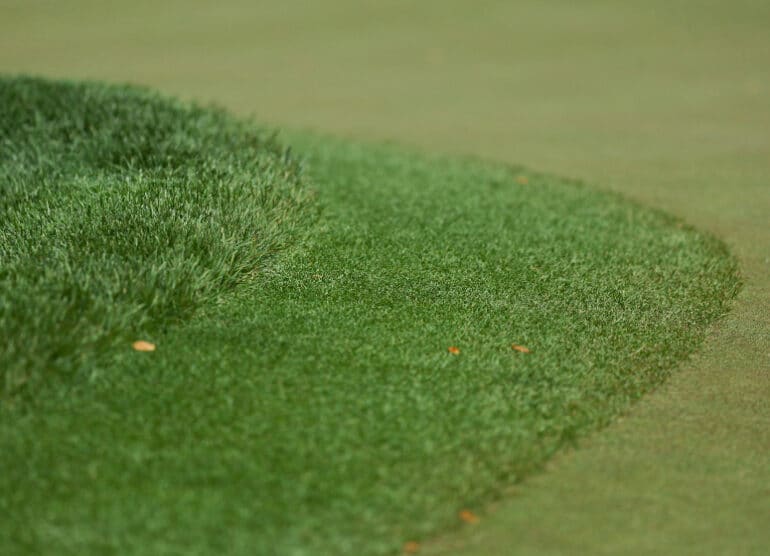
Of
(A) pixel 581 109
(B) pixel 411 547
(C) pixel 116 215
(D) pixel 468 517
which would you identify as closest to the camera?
(B) pixel 411 547

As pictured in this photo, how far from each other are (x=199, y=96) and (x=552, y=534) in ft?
24.1

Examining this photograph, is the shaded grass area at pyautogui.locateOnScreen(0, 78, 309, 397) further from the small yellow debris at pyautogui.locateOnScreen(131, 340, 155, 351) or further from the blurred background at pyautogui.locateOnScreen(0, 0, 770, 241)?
the blurred background at pyautogui.locateOnScreen(0, 0, 770, 241)

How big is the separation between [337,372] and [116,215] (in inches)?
59.6

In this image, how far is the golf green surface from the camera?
296 cm

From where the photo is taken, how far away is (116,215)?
4566mm

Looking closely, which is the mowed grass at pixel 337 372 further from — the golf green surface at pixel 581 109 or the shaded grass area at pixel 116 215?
the golf green surface at pixel 581 109

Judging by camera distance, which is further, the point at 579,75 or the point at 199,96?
the point at 579,75

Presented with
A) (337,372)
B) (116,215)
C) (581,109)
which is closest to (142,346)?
(337,372)

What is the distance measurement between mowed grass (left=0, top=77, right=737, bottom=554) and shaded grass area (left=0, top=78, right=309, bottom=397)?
0.08 feet

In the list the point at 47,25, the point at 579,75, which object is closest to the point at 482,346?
the point at 579,75

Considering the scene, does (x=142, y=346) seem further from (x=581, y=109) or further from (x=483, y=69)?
(x=483, y=69)

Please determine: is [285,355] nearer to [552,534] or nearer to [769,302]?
[552,534]

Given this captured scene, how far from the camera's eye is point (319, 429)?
323cm

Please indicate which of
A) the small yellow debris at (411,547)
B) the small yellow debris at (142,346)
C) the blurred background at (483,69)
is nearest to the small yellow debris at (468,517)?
the small yellow debris at (411,547)
